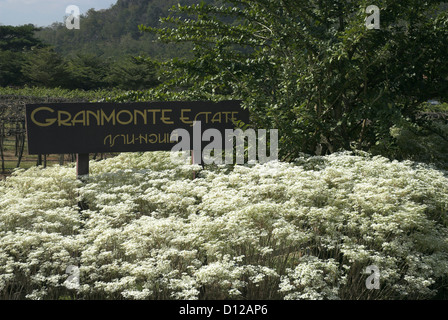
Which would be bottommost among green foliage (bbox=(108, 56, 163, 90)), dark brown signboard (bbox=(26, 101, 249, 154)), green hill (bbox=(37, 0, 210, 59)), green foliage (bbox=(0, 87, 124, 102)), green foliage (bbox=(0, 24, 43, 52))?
dark brown signboard (bbox=(26, 101, 249, 154))

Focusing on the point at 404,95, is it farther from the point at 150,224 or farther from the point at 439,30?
the point at 150,224

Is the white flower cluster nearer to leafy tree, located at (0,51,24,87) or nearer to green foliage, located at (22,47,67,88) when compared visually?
green foliage, located at (22,47,67,88)

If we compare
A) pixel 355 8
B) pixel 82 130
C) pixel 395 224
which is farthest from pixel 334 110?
pixel 82 130

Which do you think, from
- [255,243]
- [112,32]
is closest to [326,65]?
[255,243]

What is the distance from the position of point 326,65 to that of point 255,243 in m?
3.34

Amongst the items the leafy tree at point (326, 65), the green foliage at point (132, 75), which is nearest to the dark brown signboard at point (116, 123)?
the leafy tree at point (326, 65)

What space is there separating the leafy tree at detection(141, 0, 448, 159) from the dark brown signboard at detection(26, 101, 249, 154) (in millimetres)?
446

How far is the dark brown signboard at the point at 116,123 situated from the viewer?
21.2 ft

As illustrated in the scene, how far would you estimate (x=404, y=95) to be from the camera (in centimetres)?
707

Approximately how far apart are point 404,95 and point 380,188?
295 cm

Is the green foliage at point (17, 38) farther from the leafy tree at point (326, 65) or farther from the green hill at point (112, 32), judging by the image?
the leafy tree at point (326, 65)

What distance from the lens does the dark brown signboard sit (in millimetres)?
6477

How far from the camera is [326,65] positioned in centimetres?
662

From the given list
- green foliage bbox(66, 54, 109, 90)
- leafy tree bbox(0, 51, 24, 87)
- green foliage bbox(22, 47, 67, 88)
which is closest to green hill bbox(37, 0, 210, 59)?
green foliage bbox(66, 54, 109, 90)
